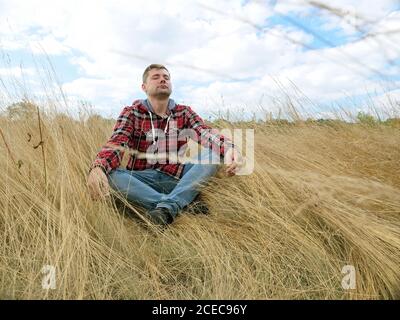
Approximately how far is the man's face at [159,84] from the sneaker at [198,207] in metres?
0.72

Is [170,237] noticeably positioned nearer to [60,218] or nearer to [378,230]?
[60,218]

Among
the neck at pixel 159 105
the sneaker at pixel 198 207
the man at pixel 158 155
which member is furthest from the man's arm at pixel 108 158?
the sneaker at pixel 198 207

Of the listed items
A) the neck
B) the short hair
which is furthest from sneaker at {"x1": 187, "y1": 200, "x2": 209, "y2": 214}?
the short hair

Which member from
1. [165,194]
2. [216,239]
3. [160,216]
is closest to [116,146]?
[165,194]

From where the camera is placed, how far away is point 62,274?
62.9 inches

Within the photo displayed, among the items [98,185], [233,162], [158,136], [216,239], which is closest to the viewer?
A: [216,239]

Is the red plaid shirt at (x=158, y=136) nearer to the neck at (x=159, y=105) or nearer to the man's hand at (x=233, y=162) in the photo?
the neck at (x=159, y=105)

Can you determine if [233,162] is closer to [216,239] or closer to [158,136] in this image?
[216,239]

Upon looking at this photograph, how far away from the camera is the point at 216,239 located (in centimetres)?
192

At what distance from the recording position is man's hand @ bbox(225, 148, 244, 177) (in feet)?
7.46

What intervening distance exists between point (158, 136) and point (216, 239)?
100 cm
